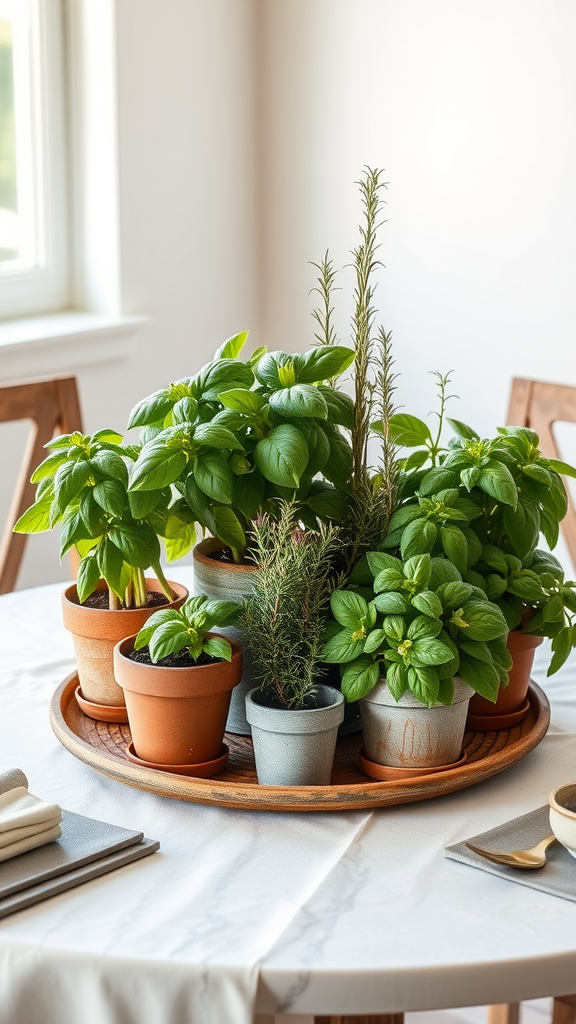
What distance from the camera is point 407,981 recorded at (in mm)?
728

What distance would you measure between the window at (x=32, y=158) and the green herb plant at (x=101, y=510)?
170cm

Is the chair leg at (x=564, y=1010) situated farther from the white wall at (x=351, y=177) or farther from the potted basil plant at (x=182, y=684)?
the white wall at (x=351, y=177)

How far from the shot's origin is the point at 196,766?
982 mm

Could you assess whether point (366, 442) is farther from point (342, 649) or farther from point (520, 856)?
point (520, 856)

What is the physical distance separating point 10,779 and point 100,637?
0.65 ft

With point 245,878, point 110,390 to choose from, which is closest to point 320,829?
point 245,878

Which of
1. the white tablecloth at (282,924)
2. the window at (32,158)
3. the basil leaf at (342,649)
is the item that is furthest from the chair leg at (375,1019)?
the window at (32,158)

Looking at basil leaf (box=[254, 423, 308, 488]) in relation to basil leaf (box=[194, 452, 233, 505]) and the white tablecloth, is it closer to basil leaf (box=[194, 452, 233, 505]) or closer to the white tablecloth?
basil leaf (box=[194, 452, 233, 505])

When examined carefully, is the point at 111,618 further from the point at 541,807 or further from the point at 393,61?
the point at 393,61

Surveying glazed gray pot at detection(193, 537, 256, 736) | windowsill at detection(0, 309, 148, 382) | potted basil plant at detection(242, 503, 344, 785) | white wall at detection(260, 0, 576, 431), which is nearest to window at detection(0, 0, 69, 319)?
windowsill at detection(0, 309, 148, 382)

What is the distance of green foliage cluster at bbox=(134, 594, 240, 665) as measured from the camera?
943 mm

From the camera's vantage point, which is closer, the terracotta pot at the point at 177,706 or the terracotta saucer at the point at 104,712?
the terracotta pot at the point at 177,706

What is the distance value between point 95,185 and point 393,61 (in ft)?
2.51

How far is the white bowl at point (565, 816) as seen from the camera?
84 cm
